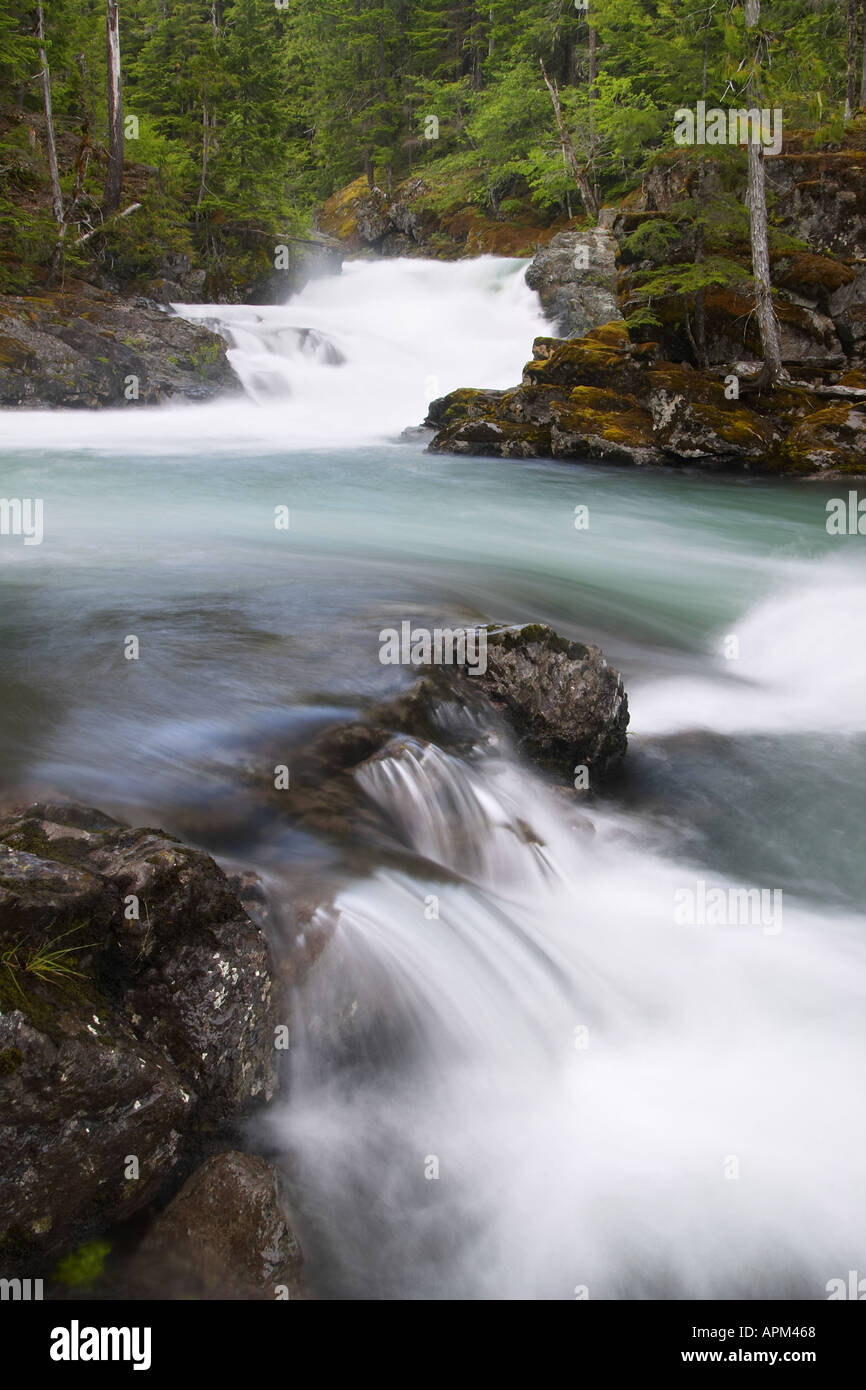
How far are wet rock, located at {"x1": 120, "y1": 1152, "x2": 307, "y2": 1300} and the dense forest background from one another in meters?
17.0

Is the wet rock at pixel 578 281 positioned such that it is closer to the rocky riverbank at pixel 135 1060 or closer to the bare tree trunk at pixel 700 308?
the bare tree trunk at pixel 700 308

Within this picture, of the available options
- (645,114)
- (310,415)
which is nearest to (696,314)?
(645,114)

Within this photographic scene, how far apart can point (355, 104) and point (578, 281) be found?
78.0 feet

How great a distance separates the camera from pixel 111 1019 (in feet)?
9.91

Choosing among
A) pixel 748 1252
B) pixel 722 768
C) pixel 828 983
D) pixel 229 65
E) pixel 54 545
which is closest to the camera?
pixel 748 1252

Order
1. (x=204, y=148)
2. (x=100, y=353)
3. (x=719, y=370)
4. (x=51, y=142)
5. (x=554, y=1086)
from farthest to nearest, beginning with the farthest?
1. (x=204, y=148)
2. (x=51, y=142)
3. (x=100, y=353)
4. (x=719, y=370)
5. (x=554, y=1086)

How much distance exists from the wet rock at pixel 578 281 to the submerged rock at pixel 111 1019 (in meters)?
22.9

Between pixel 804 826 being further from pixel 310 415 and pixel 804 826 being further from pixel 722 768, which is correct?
pixel 310 415

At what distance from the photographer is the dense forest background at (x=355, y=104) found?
18.7 m

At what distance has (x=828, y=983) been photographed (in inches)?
179

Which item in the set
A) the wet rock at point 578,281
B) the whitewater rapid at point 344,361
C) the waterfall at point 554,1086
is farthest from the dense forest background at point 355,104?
the waterfall at point 554,1086

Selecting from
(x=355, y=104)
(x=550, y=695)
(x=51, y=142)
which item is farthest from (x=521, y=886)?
(x=355, y=104)

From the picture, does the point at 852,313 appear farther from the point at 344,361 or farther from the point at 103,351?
the point at 103,351

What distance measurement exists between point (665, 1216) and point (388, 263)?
3349cm
